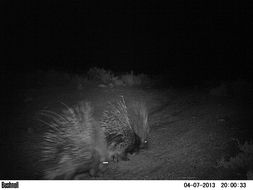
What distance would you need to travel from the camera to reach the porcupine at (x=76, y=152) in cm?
408

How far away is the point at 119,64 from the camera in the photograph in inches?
610

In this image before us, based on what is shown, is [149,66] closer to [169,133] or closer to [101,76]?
[101,76]

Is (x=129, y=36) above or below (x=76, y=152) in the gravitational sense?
above

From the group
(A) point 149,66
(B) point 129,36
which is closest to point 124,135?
(A) point 149,66

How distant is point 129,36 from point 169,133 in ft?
43.7

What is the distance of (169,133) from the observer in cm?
527

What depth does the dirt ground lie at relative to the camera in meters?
4.13

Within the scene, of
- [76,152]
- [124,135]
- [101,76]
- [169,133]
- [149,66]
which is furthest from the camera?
[149,66]

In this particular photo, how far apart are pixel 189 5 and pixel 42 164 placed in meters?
15.3

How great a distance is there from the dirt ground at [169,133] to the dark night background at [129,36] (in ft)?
14.4

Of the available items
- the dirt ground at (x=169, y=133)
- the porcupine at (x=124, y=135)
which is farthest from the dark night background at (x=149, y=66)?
the porcupine at (x=124, y=135)

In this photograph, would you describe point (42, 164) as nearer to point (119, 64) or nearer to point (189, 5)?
point (119, 64)

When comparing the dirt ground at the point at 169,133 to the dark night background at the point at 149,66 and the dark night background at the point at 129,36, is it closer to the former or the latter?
the dark night background at the point at 149,66

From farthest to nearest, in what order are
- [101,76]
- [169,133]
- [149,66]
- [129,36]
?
1. [129,36]
2. [149,66]
3. [101,76]
4. [169,133]
